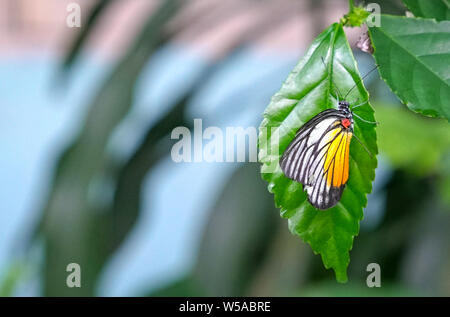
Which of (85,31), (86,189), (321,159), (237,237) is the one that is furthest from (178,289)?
(321,159)

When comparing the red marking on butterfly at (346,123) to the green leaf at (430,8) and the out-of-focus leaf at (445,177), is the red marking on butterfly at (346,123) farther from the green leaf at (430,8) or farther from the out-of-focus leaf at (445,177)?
the out-of-focus leaf at (445,177)

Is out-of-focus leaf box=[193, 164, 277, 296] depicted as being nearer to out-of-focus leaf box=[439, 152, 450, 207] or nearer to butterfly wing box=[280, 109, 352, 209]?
out-of-focus leaf box=[439, 152, 450, 207]

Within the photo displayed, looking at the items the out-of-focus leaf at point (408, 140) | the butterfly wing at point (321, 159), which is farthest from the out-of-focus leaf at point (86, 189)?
the butterfly wing at point (321, 159)

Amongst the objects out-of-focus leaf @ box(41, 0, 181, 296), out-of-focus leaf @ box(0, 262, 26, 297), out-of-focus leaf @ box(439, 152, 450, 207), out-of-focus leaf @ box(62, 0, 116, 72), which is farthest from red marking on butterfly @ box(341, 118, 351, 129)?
out-of-focus leaf @ box(0, 262, 26, 297)

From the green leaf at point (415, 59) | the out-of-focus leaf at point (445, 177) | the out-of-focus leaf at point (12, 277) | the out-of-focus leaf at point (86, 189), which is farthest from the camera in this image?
the out-of-focus leaf at point (12, 277)
